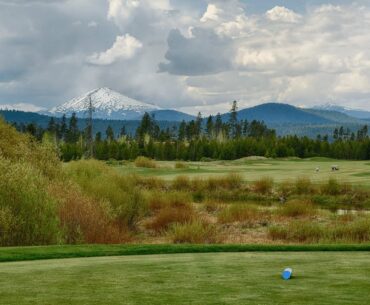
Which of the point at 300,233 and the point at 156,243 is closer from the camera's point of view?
the point at 156,243

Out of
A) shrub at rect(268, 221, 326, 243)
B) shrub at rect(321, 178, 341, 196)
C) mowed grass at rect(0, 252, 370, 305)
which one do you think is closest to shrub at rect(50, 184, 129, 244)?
shrub at rect(268, 221, 326, 243)

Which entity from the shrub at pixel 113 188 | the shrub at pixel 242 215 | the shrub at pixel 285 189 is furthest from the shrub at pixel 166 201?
the shrub at pixel 285 189

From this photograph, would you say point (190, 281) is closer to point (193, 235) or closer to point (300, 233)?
point (193, 235)

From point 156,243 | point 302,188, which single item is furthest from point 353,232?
point 302,188

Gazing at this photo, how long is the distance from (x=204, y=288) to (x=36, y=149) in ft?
78.9

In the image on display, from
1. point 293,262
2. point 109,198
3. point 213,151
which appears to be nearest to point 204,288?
point 293,262

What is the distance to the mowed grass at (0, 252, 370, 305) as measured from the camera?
28.1ft

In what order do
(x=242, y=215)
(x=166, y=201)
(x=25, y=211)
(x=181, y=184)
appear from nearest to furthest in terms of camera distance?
(x=25, y=211), (x=242, y=215), (x=166, y=201), (x=181, y=184)

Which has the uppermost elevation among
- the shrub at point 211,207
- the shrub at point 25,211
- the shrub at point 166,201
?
the shrub at point 25,211

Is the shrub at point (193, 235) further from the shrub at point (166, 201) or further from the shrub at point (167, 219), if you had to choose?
the shrub at point (166, 201)

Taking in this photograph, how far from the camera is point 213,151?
13438cm

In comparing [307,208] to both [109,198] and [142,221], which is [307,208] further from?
[109,198]

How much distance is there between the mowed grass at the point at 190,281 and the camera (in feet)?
28.1

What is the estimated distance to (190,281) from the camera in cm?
1013
